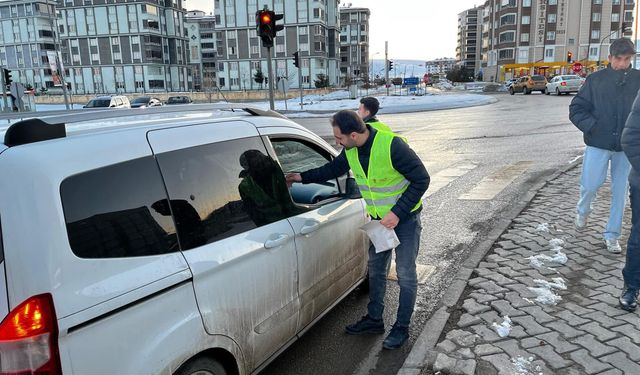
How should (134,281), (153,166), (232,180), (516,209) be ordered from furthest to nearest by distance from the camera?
(516,209)
(232,180)
(153,166)
(134,281)

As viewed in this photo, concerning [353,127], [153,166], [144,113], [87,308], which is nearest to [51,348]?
[87,308]

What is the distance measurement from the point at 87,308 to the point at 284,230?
1.31 meters

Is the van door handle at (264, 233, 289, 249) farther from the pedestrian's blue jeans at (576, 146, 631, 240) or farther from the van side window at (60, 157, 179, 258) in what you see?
the pedestrian's blue jeans at (576, 146, 631, 240)

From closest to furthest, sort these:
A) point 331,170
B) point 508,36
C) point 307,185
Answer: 1. point 331,170
2. point 307,185
3. point 508,36

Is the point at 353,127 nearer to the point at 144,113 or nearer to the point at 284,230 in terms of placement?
the point at 284,230

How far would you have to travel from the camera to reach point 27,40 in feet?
340

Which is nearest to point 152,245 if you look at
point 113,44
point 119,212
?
point 119,212

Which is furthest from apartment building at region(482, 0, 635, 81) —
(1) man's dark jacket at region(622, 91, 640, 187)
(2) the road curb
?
(1) man's dark jacket at region(622, 91, 640, 187)

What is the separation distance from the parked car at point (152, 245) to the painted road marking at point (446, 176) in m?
5.63

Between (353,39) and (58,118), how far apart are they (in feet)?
439

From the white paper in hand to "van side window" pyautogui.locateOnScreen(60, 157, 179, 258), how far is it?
1.54 meters

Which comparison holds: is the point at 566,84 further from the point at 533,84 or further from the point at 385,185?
the point at 385,185

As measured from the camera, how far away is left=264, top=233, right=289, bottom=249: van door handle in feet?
9.11

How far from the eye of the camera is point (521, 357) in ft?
10.7
